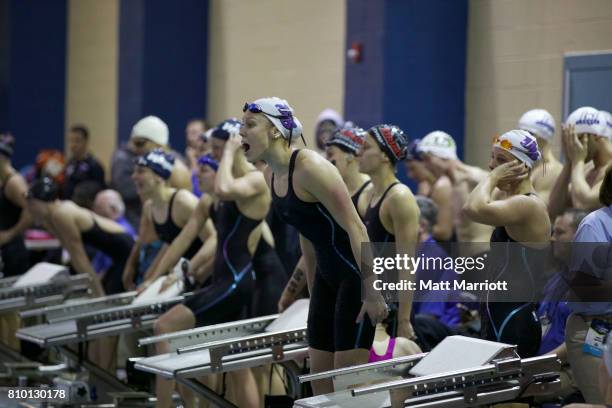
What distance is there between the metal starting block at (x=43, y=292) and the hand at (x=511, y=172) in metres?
3.89

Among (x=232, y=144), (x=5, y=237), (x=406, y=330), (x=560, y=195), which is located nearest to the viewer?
(x=406, y=330)

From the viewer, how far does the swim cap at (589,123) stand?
625cm

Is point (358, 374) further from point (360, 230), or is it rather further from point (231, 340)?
point (231, 340)

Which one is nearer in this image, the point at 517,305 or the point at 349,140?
the point at 517,305

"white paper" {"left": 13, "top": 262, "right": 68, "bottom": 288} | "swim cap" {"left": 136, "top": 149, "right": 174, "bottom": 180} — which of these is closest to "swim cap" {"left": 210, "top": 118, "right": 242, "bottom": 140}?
"swim cap" {"left": 136, "top": 149, "right": 174, "bottom": 180}

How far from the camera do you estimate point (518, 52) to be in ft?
29.0

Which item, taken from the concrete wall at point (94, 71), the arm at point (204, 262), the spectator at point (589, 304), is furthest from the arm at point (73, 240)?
the concrete wall at point (94, 71)

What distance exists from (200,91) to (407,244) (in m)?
7.07

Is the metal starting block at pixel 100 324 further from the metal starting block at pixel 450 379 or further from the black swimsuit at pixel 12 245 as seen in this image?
the black swimsuit at pixel 12 245

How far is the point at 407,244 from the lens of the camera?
5.72 m

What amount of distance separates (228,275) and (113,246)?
197 centimetres

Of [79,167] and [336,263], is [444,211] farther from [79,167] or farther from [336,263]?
[79,167]

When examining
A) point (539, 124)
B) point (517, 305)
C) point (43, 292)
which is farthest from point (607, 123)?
point (43, 292)

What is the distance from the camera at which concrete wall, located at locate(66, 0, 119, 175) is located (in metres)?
14.2
